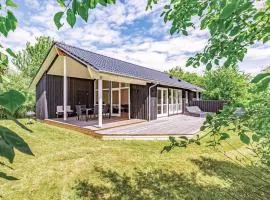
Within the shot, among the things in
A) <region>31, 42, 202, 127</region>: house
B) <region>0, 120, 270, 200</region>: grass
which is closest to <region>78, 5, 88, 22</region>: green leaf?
<region>0, 120, 270, 200</region>: grass

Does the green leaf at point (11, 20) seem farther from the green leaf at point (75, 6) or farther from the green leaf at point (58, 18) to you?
the green leaf at point (75, 6)

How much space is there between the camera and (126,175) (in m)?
6.10

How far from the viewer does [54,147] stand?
884 centimetres

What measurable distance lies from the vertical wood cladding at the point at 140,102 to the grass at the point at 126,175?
655 centimetres

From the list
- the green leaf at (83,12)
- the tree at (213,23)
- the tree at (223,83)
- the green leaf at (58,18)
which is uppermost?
the tree at (223,83)

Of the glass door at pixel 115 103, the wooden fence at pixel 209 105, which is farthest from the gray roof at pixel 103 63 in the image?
the wooden fence at pixel 209 105

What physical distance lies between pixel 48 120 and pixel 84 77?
4.83 metres

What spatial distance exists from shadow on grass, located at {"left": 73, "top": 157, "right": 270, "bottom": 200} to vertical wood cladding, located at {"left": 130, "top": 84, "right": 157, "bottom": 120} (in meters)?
9.08

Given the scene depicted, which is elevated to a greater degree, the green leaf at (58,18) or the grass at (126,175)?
the green leaf at (58,18)

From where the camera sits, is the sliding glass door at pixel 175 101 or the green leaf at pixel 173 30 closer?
the green leaf at pixel 173 30

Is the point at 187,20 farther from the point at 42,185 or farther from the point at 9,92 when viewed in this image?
the point at 42,185

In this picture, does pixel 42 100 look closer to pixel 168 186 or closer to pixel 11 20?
pixel 168 186

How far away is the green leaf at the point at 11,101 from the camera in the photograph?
0.60 m

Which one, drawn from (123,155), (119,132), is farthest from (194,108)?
(123,155)
